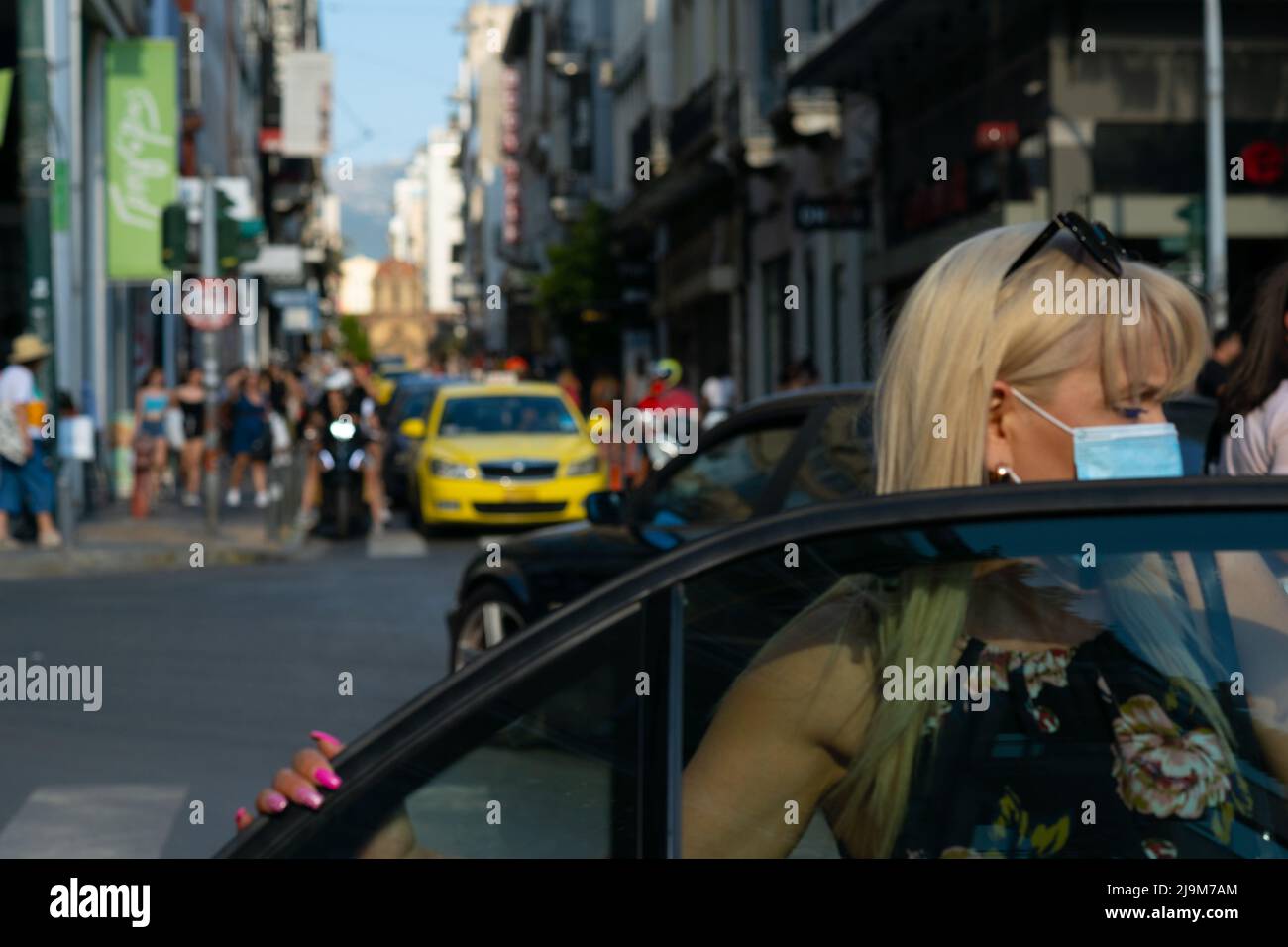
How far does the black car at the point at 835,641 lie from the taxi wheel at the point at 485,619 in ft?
20.4

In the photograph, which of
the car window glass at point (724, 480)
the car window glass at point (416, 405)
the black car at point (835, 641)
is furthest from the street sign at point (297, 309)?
the black car at point (835, 641)

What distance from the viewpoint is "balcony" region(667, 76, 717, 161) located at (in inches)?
1646

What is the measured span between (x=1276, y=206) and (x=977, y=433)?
22814 millimetres

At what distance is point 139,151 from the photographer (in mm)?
27625

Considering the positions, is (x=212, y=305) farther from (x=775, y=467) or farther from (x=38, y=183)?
(x=775, y=467)

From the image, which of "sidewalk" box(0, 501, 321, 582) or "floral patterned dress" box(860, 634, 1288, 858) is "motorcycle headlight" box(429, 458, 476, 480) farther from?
"floral patterned dress" box(860, 634, 1288, 858)

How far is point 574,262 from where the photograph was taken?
5638cm

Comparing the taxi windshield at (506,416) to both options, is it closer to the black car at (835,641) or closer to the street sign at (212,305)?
the street sign at (212,305)

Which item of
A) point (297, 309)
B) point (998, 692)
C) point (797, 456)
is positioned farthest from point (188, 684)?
point (297, 309)

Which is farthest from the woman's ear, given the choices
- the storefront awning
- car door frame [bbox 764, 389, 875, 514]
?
the storefront awning

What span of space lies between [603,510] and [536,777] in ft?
19.1

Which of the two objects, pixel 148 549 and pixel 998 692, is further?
pixel 148 549
